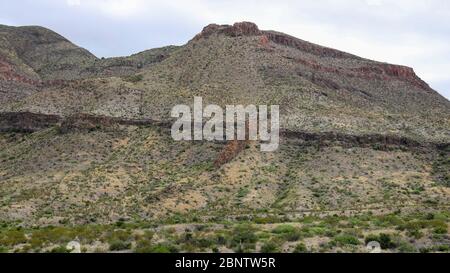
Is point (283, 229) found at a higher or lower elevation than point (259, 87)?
lower

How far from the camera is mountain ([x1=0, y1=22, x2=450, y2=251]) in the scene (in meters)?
56.3

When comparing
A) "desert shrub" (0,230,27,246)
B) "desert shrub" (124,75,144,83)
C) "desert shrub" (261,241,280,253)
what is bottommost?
"desert shrub" (0,230,27,246)

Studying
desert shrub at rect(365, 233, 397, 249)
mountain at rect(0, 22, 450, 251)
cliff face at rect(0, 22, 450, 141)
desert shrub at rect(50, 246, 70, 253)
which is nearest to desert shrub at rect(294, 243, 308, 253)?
mountain at rect(0, 22, 450, 251)

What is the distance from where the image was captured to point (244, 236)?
1428 inches

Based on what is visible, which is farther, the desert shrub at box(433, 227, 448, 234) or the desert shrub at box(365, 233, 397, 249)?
the desert shrub at box(433, 227, 448, 234)

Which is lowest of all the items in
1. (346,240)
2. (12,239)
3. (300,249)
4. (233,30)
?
(12,239)

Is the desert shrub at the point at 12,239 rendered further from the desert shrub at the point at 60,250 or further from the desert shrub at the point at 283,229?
the desert shrub at the point at 283,229

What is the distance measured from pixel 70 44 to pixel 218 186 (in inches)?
4626

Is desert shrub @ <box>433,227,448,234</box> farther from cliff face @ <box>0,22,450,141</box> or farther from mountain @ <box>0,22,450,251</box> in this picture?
cliff face @ <box>0,22,450,141</box>

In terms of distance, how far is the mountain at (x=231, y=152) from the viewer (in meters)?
56.3

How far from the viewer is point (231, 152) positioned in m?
72.2

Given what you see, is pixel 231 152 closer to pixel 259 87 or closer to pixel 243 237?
pixel 259 87

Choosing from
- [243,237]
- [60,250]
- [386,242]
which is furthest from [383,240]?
[60,250]
